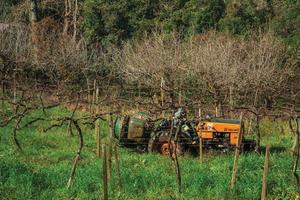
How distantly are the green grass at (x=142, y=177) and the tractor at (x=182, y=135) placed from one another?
0.39 metres

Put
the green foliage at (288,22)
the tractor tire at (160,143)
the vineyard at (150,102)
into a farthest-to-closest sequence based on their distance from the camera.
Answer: the green foliage at (288,22), the tractor tire at (160,143), the vineyard at (150,102)

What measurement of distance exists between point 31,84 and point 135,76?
17.8 ft

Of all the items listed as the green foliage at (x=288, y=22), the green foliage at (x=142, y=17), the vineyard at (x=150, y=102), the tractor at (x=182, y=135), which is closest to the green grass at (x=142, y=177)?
the vineyard at (x=150, y=102)

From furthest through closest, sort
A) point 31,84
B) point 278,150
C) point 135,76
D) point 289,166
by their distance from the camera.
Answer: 1. point 31,84
2. point 135,76
3. point 278,150
4. point 289,166

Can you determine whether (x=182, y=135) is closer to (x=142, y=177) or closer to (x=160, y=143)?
(x=160, y=143)

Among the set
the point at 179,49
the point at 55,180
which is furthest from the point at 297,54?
the point at 55,180

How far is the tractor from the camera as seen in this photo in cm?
1192

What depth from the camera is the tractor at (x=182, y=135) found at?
11922 millimetres

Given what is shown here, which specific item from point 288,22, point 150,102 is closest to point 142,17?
A: point 288,22

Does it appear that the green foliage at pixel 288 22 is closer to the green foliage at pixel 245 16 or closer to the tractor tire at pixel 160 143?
the green foliage at pixel 245 16

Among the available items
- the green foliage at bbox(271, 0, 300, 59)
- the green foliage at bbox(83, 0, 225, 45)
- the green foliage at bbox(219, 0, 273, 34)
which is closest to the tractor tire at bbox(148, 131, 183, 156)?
the green foliage at bbox(219, 0, 273, 34)

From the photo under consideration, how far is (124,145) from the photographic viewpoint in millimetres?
12586

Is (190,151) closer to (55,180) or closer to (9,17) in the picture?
(55,180)

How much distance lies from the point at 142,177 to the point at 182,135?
3.68 m
